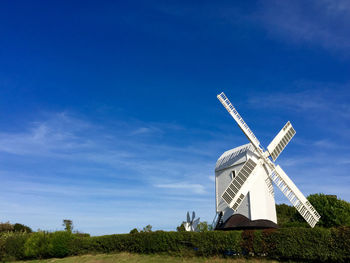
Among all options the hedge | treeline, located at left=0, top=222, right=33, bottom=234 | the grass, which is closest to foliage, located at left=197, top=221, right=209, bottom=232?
the hedge

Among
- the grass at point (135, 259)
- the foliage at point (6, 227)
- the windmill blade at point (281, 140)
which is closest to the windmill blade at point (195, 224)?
the grass at point (135, 259)

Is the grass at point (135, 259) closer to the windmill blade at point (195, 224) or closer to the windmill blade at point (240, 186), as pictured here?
the windmill blade at point (240, 186)

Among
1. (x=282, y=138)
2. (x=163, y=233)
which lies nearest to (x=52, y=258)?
(x=163, y=233)

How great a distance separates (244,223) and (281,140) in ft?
25.4

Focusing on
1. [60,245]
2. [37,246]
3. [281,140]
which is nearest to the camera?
[281,140]

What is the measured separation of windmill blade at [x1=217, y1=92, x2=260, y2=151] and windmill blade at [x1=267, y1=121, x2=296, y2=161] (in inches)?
54.4

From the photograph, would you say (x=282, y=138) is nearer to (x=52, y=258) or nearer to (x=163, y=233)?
(x=163, y=233)

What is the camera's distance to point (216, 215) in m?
26.6

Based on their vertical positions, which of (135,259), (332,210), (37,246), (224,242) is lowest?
(135,259)

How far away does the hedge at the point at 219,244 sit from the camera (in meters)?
15.0

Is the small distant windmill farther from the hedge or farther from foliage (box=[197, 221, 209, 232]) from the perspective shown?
the hedge

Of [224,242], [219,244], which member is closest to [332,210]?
[224,242]

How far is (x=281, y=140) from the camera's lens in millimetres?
24766

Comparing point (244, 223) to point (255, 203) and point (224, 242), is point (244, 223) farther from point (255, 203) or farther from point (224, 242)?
point (224, 242)
